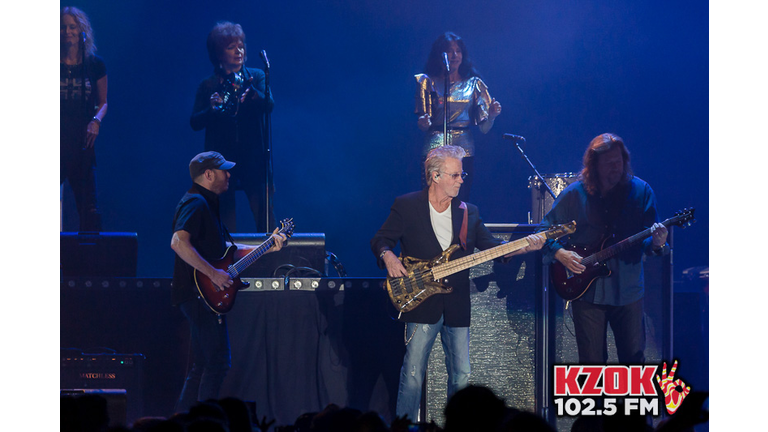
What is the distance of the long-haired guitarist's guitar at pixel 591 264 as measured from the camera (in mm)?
4793

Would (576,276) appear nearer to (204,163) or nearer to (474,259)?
(474,259)

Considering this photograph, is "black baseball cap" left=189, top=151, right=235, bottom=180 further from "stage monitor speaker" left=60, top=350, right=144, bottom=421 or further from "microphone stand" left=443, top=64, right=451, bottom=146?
"microphone stand" left=443, top=64, right=451, bottom=146

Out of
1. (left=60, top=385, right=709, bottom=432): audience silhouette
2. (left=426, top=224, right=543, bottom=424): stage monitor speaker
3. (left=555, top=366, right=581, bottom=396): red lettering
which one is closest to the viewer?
(left=60, top=385, right=709, bottom=432): audience silhouette

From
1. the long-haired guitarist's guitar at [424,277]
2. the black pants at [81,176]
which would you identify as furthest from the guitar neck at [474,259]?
the black pants at [81,176]

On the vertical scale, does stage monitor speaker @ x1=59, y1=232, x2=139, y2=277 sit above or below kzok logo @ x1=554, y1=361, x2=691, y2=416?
above

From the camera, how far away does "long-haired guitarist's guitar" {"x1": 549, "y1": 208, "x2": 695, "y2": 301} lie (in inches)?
189

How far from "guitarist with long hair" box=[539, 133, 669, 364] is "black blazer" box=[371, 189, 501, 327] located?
57cm

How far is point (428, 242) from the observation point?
4.62 meters

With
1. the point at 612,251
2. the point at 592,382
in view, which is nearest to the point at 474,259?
the point at 612,251

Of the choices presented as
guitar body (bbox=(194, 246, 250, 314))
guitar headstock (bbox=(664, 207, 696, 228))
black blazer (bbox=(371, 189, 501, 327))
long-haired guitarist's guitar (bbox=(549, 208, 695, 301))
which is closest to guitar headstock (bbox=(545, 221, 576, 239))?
long-haired guitarist's guitar (bbox=(549, 208, 695, 301))

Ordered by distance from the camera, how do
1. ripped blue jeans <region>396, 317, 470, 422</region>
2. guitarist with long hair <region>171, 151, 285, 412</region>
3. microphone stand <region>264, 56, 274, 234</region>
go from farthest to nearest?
microphone stand <region>264, 56, 274, 234</region>
guitarist with long hair <region>171, 151, 285, 412</region>
ripped blue jeans <region>396, 317, 470, 422</region>

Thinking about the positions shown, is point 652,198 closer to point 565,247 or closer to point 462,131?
point 565,247

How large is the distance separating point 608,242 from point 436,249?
4.13 ft

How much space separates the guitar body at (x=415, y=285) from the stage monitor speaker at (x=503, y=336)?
0.59 meters
